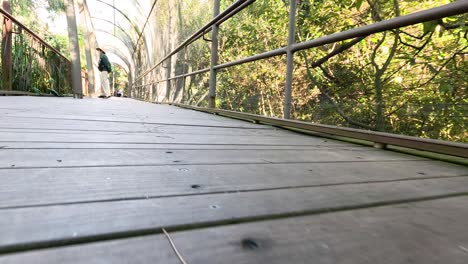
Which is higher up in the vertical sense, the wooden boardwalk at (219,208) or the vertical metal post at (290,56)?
the vertical metal post at (290,56)

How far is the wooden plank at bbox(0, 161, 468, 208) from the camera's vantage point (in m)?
0.52

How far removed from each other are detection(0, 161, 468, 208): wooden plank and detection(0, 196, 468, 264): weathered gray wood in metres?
0.16

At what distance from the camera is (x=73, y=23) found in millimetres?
6367

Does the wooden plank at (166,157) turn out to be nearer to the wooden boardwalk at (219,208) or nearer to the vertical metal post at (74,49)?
the wooden boardwalk at (219,208)

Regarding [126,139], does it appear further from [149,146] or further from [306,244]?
[306,244]

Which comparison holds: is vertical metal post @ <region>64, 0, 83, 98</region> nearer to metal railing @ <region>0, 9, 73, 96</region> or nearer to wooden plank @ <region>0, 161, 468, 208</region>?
metal railing @ <region>0, 9, 73, 96</region>

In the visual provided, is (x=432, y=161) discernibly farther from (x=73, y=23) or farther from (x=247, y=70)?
(x=73, y=23)

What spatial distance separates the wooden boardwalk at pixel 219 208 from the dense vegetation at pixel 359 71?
0.47 meters

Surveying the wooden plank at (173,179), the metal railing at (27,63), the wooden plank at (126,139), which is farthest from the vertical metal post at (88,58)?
the wooden plank at (173,179)

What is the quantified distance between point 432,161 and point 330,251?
0.81 m

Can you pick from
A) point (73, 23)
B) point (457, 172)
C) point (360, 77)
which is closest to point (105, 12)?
point (73, 23)

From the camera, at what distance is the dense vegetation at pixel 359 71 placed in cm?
128

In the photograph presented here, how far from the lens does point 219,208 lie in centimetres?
50

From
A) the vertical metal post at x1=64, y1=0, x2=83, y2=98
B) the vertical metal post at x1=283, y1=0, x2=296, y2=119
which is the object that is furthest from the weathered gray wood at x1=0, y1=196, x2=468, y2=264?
the vertical metal post at x1=64, y1=0, x2=83, y2=98
